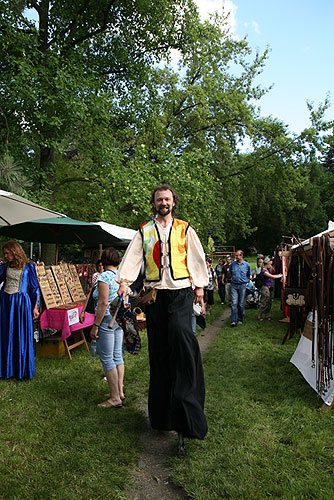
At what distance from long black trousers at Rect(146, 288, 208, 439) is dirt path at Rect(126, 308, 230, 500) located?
15 centimetres

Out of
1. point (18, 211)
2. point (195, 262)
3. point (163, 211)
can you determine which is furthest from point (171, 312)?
point (18, 211)

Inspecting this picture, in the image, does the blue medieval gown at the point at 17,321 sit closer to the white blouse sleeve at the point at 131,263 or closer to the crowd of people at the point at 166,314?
the crowd of people at the point at 166,314

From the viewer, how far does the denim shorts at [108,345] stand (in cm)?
406

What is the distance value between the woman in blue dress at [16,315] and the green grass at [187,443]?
23cm

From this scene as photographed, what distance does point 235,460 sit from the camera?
2924 mm

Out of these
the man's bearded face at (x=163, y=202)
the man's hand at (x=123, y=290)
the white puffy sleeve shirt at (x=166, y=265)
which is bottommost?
the man's hand at (x=123, y=290)

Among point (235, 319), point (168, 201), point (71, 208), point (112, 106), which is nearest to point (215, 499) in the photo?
point (168, 201)

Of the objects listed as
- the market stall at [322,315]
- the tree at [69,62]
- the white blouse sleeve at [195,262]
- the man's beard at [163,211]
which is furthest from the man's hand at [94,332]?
the tree at [69,62]

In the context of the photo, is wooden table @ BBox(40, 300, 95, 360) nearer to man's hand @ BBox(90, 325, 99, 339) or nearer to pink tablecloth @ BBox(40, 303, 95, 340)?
pink tablecloth @ BBox(40, 303, 95, 340)

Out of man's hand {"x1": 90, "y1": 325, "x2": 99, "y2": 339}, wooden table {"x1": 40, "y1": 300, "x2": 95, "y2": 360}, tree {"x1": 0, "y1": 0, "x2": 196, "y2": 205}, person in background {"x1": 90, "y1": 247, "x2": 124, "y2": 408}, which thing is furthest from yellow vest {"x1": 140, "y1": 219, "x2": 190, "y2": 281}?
tree {"x1": 0, "y1": 0, "x2": 196, "y2": 205}

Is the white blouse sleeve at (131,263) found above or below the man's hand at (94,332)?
above

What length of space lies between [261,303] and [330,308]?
6385 millimetres

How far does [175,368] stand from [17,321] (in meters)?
2.89

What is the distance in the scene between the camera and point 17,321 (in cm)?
513
